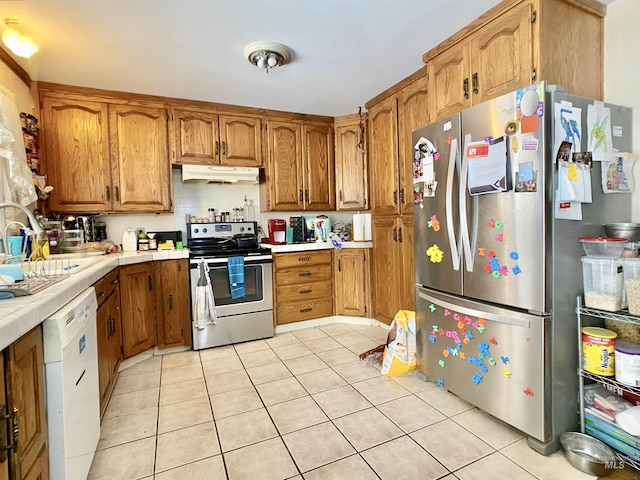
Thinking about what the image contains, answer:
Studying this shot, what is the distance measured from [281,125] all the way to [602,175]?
2831mm

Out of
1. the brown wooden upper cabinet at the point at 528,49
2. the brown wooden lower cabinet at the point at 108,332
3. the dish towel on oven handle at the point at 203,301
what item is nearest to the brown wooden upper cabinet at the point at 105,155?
the dish towel on oven handle at the point at 203,301

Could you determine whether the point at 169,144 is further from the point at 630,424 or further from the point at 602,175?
the point at 630,424

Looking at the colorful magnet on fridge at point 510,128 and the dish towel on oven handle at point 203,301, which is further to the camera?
the dish towel on oven handle at point 203,301

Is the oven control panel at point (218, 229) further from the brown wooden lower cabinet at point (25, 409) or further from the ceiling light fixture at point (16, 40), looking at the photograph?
the brown wooden lower cabinet at point (25, 409)

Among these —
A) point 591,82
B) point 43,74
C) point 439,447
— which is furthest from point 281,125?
point 439,447

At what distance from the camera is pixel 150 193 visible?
3.05 meters

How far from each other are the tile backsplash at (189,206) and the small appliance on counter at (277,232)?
23 centimetres

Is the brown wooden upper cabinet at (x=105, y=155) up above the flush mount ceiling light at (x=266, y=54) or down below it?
below

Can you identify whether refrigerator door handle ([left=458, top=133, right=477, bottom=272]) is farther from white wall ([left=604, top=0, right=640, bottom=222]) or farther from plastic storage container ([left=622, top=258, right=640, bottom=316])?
white wall ([left=604, top=0, right=640, bottom=222])

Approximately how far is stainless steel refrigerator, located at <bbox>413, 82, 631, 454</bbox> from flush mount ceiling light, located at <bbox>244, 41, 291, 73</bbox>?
4.01 ft

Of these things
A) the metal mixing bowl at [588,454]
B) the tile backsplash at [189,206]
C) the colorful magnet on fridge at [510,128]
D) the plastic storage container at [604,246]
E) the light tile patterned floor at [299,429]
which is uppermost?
the colorful magnet on fridge at [510,128]

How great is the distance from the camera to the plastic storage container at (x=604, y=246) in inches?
57.9

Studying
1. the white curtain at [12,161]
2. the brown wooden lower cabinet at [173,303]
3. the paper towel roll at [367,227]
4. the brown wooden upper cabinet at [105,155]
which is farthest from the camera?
the paper towel roll at [367,227]

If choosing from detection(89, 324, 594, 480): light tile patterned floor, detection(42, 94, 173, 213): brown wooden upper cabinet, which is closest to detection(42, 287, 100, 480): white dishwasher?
detection(89, 324, 594, 480): light tile patterned floor
